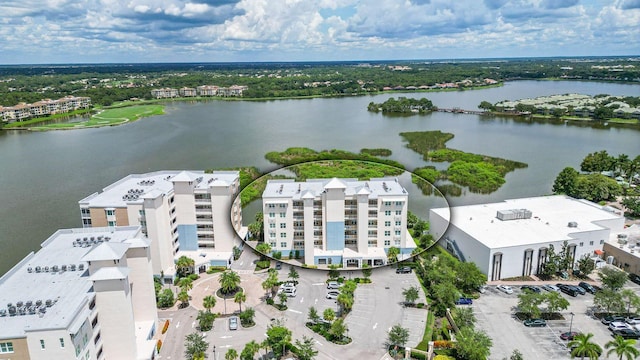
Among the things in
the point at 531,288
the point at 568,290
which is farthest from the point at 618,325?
the point at 531,288

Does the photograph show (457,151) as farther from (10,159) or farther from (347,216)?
(10,159)

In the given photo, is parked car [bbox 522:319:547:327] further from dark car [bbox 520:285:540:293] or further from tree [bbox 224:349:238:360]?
tree [bbox 224:349:238:360]

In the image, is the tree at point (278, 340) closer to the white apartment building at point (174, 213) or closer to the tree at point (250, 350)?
the tree at point (250, 350)

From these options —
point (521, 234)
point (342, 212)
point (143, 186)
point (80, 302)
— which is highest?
point (342, 212)

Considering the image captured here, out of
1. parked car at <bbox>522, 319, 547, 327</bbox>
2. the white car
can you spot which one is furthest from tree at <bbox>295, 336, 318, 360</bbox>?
the white car

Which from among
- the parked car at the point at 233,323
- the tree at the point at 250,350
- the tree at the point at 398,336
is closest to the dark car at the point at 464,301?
the tree at the point at 398,336

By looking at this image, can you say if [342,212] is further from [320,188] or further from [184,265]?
[184,265]
